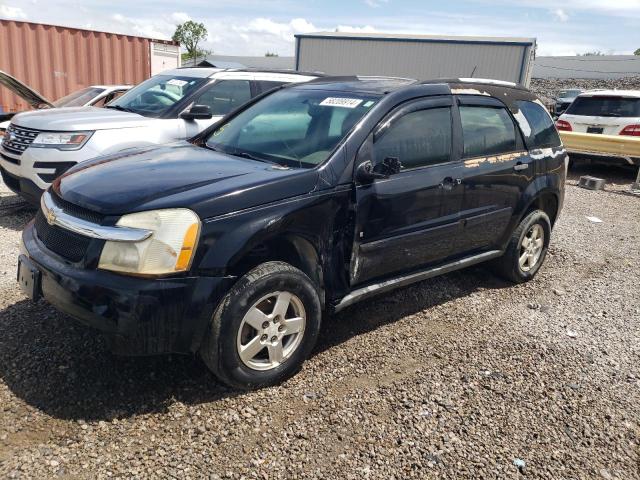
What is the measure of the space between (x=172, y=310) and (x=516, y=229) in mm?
3311

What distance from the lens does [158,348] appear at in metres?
2.77

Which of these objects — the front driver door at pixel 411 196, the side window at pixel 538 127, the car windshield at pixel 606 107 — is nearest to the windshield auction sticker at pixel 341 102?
the front driver door at pixel 411 196

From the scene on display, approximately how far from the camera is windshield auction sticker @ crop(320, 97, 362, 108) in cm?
373

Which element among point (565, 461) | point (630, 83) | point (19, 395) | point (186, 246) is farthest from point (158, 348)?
point (630, 83)

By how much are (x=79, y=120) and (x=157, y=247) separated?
12.2 ft

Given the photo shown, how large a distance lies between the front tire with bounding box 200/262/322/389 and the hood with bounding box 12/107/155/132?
362 cm

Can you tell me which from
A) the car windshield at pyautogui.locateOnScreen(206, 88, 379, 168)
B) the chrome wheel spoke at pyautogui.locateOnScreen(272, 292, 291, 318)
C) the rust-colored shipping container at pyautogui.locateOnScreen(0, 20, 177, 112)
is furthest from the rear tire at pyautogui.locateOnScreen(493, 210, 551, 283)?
the rust-colored shipping container at pyautogui.locateOnScreen(0, 20, 177, 112)

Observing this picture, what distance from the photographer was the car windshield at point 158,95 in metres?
6.51

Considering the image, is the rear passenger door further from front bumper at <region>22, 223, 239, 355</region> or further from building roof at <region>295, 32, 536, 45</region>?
building roof at <region>295, 32, 536, 45</region>

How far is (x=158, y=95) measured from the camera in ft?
22.2

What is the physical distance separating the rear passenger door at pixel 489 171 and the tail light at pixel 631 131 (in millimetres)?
7303

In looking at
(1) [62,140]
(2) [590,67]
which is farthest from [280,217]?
(2) [590,67]

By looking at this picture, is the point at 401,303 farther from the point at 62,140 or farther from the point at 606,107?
the point at 606,107

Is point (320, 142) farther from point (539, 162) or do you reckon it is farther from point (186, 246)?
point (539, 162)
